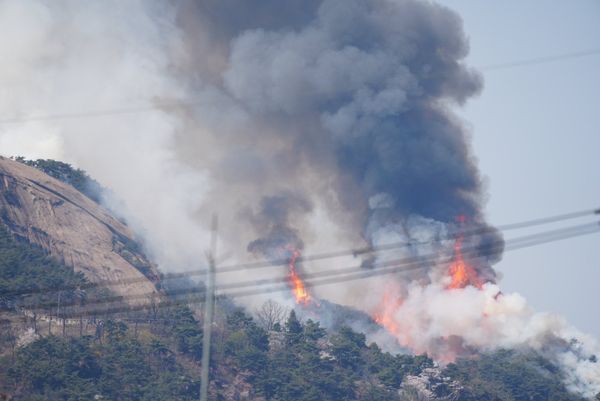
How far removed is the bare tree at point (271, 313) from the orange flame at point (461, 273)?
2711 cm

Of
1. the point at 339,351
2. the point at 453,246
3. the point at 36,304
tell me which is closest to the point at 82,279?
the point at 36,304

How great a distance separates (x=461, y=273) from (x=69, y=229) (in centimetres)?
6255

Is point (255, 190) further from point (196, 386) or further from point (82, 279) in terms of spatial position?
point (196, 386)

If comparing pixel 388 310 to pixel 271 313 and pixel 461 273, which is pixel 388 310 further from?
pixel 271 313

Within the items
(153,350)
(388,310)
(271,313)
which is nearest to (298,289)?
(271,313)

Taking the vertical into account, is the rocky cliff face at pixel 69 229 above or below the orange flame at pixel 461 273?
above

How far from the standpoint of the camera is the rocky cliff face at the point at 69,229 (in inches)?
5271

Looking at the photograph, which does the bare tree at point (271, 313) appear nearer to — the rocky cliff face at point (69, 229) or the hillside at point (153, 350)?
the hillside at point (153, 350)

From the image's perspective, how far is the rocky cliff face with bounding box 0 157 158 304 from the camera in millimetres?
133875

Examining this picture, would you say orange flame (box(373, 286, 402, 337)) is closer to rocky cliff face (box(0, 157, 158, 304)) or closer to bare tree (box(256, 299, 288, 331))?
bare tree (box(256, 299, 288, 331))

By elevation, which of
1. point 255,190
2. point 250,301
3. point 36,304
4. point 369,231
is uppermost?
point 255,190

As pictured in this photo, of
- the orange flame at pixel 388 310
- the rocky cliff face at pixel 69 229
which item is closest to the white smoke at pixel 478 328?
the orange flame at pixel 388 310

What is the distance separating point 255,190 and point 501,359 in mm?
59015

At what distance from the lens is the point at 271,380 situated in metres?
107
